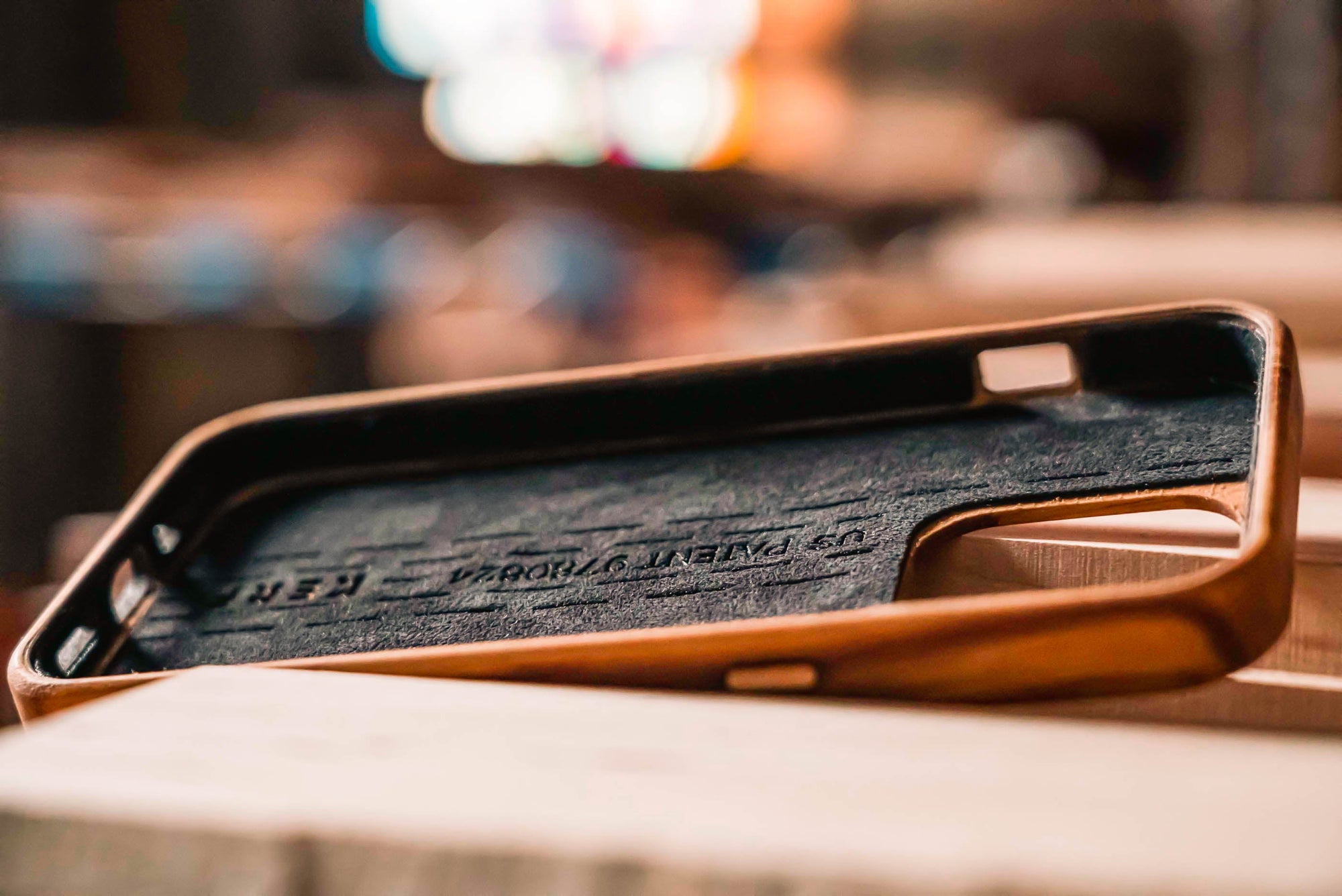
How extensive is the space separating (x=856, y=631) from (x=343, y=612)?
0.22 m

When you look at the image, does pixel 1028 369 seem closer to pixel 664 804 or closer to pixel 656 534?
pixel 656 534

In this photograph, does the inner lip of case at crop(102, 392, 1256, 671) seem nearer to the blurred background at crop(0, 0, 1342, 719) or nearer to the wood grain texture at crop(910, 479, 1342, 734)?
the wood grain texture at crop(910, 479, 1342, 734)

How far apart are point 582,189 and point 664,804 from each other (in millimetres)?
3921

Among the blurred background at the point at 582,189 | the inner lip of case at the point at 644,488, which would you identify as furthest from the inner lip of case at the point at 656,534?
the blurred background at the point at 582,189

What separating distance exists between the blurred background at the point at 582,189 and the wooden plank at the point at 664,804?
495mm

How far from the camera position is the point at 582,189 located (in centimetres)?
400

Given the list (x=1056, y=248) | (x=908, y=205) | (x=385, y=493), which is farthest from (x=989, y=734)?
(x=908, y=205)

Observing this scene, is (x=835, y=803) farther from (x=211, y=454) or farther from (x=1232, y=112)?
(x=1232, y=112)

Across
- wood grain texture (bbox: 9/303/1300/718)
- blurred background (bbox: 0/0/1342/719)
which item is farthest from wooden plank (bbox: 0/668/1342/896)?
blurred background (bbox: 0/0/1342/719)

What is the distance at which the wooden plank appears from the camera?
0.68 ft

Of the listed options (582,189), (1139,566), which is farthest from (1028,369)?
(582,189)

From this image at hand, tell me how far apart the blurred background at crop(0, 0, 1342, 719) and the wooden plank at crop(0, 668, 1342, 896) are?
50cm

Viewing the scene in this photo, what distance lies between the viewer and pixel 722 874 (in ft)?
0.68

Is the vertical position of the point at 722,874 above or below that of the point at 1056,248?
above
